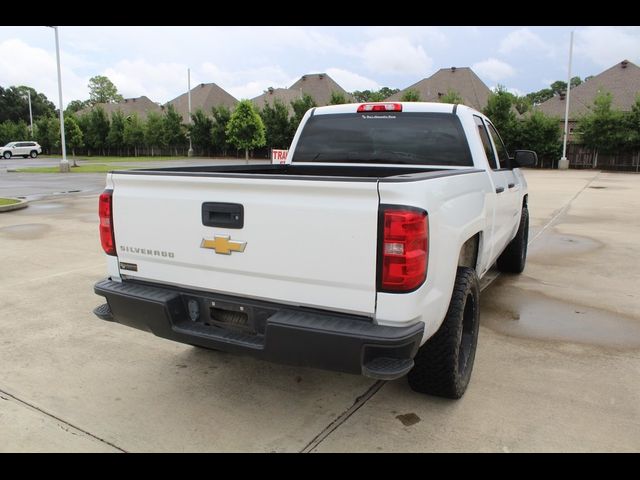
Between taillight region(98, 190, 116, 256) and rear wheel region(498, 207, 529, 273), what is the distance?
468 cm

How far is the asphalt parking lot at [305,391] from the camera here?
287 centimetres

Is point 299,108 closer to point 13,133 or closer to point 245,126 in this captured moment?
point 245,126

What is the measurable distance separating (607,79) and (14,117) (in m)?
92.2

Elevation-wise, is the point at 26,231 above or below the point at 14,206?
below

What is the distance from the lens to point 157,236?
3043mm

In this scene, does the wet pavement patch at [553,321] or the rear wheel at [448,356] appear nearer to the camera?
the rear wheel at [448,356]

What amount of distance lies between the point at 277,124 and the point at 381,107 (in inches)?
1634

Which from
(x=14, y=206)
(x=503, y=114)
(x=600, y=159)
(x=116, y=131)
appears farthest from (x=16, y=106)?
(x=14, y=206)

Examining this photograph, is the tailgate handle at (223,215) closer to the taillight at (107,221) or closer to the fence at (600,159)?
the taillight at (107,221)

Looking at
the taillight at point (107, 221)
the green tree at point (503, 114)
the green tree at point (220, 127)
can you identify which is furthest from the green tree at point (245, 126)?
the taillight at point (107, 221)

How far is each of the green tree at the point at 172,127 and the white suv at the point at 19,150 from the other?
13246mm

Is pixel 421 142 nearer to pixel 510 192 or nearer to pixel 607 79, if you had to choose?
pixel 510 192

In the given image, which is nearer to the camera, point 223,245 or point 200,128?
point 223,245

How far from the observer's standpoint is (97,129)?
53594 mm
